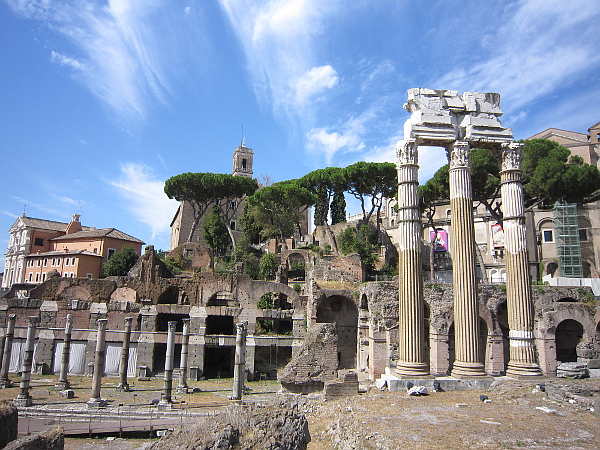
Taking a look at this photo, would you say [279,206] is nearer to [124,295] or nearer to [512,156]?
[124,295]

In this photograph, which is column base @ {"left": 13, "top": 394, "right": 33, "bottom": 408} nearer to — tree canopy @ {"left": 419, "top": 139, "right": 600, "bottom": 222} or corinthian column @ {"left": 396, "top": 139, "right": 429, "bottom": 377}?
corinthian column @ {"left": 396, "top": 139, "right": 429, "bottom": 377}

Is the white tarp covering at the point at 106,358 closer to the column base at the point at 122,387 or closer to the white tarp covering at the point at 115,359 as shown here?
the white tarp covering at the point at 115,359

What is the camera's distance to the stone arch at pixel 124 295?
23.8 meters

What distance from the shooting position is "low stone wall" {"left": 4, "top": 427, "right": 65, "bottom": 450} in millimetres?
5401

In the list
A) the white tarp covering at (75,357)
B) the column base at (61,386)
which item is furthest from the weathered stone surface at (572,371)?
the white tarp covering at (75,357)

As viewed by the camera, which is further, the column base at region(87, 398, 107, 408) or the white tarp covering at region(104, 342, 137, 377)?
the white tarp covering at region(104, 342, 137, 377)

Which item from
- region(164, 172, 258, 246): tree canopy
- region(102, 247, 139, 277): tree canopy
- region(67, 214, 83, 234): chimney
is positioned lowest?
region(102, 247, 139, 277): tree canopy

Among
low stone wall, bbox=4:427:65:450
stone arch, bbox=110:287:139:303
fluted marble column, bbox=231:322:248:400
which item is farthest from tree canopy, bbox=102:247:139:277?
low stone wall, bbox=4:427:65:450

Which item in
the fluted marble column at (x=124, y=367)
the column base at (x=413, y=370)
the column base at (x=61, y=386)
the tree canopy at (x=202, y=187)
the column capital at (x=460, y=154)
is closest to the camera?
the column base at (x=413, y=370)

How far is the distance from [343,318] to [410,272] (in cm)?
1146

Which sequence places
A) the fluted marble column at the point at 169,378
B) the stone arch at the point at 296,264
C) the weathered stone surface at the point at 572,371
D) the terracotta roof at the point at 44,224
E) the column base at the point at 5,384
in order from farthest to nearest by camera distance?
the terracotta roof at the point at 44,224
the stone arch at the point at 296,264
the column base at the point at 5,384
the fluted marble column at the point at 169,378
the weathered stone surface at the point at 572,371

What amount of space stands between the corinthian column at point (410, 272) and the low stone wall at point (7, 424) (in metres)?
9.01

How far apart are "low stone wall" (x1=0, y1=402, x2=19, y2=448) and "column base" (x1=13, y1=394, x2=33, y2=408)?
8.45 metres

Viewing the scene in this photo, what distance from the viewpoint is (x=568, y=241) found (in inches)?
1170
